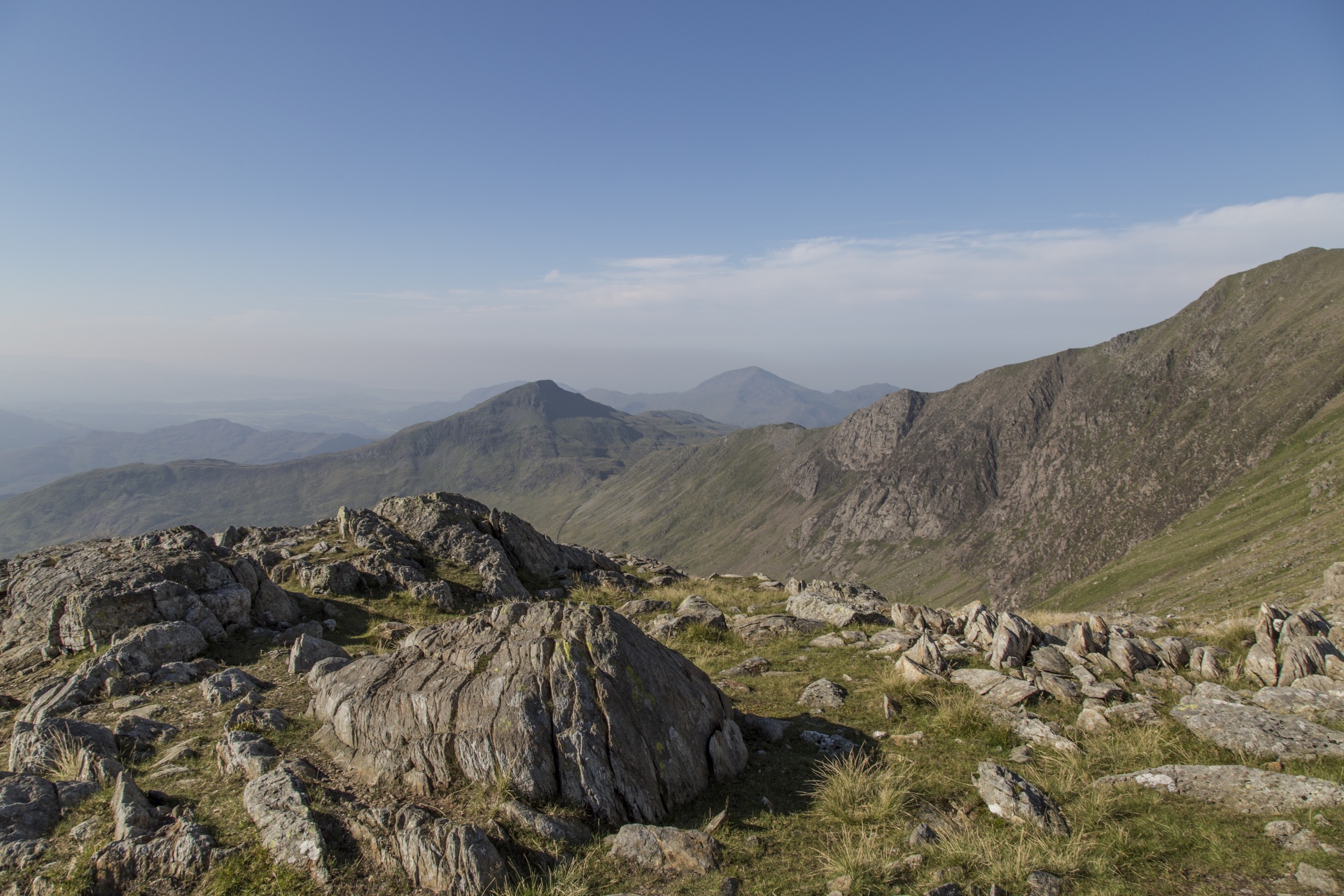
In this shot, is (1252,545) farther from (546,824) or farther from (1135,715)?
(546,824)

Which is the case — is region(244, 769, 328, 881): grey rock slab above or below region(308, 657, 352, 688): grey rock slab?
above

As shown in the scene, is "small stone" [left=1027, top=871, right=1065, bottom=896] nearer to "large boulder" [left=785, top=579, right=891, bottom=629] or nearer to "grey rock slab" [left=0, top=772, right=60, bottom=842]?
"large boulder" [left=785, top=579, right=891, bottom=629]

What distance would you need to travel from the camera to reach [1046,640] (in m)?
15.9

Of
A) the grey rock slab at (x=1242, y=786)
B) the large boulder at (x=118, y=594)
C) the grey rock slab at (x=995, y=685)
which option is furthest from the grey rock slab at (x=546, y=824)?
the large boulder at (x=118, y=594)

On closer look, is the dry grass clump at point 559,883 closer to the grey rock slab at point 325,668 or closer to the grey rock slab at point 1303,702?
the grey rock slab at point 325,668

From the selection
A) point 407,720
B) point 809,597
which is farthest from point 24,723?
point 809,597

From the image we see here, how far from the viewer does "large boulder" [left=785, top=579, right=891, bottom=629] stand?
2039 centimetres

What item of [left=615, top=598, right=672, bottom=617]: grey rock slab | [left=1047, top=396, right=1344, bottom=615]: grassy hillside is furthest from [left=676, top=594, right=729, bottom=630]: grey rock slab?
[left=1047, top=396, right=1344, bottom=615]: grassy hillside

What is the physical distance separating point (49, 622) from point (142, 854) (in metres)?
13.5

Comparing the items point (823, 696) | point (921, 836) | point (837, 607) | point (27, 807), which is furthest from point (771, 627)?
point (27, 807)

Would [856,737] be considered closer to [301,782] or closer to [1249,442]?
[301,782]

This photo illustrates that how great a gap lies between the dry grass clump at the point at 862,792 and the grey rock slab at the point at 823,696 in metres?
3.09

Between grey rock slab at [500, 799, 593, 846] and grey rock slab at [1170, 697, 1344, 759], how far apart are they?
1133cm

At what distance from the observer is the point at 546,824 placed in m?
8.46
